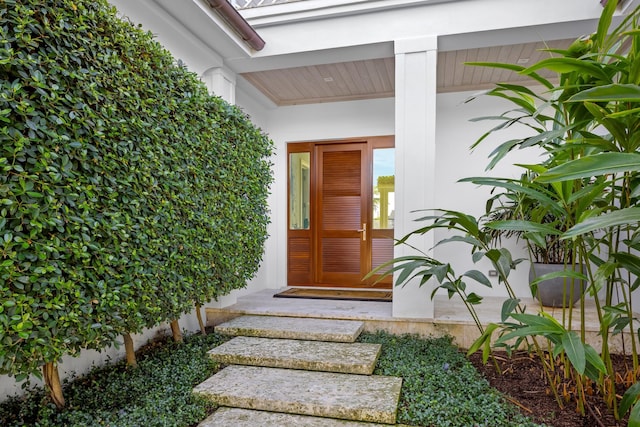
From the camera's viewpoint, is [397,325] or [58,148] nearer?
[58,148]

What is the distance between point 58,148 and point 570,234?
218cm

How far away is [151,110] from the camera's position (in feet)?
8.21

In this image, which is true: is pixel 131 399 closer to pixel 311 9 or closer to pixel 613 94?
pixel 613 94

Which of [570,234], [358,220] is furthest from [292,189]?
[570,234]

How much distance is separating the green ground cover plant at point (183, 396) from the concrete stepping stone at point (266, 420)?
0.12m

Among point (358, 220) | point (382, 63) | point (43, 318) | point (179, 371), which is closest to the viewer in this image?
point (43, 318)

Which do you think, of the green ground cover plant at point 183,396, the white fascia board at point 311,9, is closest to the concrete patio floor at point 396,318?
the green ground cover plant at point 183,396

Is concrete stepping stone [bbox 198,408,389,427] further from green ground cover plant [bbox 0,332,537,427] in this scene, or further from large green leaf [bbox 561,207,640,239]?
large green leaf [bbox 561,207,640,239]

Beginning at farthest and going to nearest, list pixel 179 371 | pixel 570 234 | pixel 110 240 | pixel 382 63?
pixel 382 63
pixel 179 371
pixel 110 240
pixel 570 234

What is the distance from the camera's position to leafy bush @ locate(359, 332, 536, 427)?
2.06m

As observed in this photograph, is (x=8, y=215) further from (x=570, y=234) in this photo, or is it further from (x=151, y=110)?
(x=570, y=234)

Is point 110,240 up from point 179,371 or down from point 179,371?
up

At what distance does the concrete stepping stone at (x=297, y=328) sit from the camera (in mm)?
3271

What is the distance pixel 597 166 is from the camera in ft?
3.10
